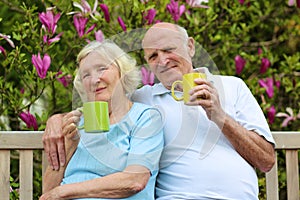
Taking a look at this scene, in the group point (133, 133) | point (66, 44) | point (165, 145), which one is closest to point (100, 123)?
point (133, 133)

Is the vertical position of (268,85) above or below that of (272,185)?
above

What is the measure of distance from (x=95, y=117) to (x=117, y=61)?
13.1 inches

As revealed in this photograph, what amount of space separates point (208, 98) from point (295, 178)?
0.85 meters

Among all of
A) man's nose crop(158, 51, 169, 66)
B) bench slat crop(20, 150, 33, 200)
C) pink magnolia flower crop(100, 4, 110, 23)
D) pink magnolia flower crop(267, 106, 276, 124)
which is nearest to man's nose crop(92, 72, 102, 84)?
man's nose crop(158, 51, 169, 66)

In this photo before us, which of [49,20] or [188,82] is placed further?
[49,20]

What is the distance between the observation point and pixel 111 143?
9.72 feet

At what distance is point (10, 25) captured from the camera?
463cm

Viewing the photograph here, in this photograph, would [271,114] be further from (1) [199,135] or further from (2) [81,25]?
(2) [81,25]

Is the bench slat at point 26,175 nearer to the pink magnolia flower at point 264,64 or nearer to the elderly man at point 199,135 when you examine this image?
the elderly man at point 199,135

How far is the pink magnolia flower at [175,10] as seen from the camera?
3686 mm

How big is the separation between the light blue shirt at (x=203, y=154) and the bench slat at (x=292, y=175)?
17.2 inches

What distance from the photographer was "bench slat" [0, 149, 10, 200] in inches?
127

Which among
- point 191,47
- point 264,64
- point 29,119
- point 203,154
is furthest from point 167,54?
point 264,64

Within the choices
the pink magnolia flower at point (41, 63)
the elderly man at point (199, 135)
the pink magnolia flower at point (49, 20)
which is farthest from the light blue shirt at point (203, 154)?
the pink magnolia flower at point (49, 20)
